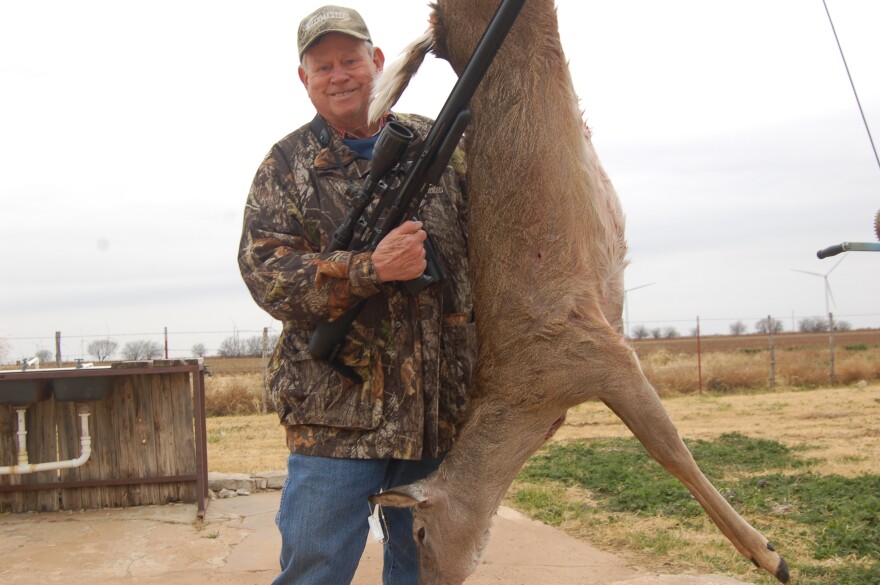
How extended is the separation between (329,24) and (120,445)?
7360 mm

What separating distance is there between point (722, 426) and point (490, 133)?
1301 cm

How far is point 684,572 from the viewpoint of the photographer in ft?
21.5

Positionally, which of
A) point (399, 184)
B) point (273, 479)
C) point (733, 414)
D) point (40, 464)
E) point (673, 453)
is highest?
point (399, 184)

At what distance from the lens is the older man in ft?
11.4

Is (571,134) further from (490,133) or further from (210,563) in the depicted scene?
(210,563)

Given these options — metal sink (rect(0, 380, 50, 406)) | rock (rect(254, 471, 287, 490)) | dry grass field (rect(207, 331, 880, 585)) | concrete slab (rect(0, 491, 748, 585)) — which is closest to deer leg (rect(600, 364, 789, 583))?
dry grass field (rect(207, 331, 880, 585))

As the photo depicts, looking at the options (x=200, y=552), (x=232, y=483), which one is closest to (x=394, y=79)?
(x=200, y=552)

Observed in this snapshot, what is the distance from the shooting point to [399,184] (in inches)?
136

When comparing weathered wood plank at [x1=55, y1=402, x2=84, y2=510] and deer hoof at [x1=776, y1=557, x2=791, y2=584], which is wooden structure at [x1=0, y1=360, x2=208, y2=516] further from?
deer hoof at [x1=776, y1=557, x2=791, y2=584]

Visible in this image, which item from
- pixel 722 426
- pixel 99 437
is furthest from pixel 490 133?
pixel 722 426

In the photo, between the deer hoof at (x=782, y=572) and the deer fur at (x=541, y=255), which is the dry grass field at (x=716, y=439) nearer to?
the deer fur at (x=541, y=255)

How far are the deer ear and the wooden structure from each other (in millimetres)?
5968

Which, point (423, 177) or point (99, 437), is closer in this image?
point (423, 177)

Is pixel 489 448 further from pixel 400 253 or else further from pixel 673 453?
pixel 400 253
